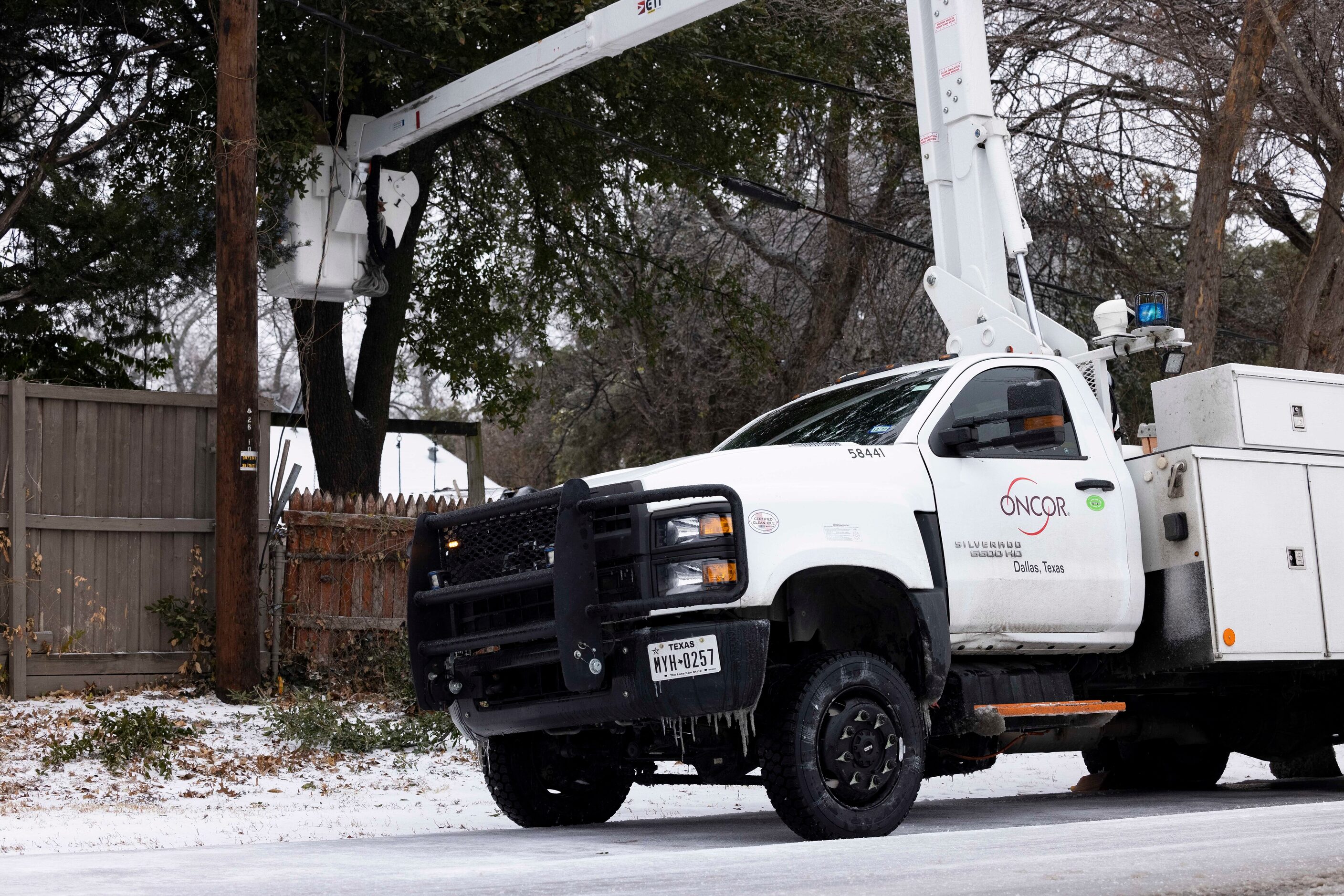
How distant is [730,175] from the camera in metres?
18.5

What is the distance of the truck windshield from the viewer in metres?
7.58

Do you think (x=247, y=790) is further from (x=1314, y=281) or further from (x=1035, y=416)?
(x=1314, y=281)

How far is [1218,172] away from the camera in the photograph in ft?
42.1

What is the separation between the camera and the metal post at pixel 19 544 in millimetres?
11578

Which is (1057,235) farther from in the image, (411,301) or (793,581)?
(793,581)

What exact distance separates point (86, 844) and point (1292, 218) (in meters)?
Answer: 15.2

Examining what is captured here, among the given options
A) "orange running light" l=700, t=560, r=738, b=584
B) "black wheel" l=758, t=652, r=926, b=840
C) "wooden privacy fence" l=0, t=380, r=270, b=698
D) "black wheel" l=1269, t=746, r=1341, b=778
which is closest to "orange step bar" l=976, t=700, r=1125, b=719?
"black wheel" l=758, t=652, r=926, b=840

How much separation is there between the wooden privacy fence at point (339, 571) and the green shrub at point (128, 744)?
2425mm

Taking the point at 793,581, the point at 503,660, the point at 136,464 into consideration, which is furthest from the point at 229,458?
the point at 793,581

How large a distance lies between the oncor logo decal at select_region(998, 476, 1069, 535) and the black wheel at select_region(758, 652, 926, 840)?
1.17 m

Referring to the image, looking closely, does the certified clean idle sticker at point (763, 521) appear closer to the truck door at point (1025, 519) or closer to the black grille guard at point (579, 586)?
the black grille guard at point (579, 586)

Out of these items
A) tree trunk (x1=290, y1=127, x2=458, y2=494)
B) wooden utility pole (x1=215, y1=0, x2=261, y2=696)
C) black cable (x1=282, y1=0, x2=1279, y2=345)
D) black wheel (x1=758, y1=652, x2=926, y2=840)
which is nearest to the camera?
black wheel (x1=758, y1=652, x2=926, y2=840)

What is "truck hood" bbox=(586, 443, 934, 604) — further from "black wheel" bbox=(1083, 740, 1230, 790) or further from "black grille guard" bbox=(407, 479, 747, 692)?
"black wheel" bbox=(1083, 740, 1230, 790)

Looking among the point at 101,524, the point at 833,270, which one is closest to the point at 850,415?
the point at 101,524
